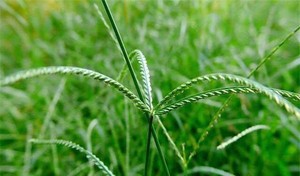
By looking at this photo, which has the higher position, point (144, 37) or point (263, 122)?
point (144, 37)

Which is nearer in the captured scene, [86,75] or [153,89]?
[86,75]

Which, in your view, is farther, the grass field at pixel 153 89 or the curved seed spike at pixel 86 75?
the grass field at pixel 153 89

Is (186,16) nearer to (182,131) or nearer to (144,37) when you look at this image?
(144,37)

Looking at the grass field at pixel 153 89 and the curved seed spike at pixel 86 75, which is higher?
the grass field at pixel 153 89

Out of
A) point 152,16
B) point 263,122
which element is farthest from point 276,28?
point 263,122

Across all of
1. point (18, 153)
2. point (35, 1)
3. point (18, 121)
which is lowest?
point (18, 153)

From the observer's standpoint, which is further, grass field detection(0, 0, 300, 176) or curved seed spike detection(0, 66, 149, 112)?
grass field detection(0, 0, 300, 176)

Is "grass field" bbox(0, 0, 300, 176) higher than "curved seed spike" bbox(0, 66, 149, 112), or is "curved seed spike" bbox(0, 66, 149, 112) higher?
"grass field" bbox(0, 0, 300, 176)

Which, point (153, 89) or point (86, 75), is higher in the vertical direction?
point (153, 89)
